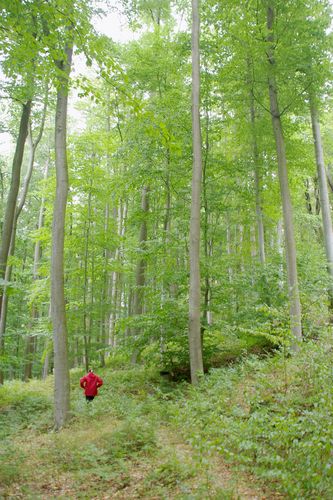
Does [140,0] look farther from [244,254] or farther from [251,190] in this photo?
[244,254]

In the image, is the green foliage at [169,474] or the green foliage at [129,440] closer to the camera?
the green foliage at [169,474]

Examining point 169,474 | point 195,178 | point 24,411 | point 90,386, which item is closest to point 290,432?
point 169,474

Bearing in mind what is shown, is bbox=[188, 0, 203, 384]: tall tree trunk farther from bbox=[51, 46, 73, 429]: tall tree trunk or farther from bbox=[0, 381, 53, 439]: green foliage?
bbox=[0, 381, 53, 439]: green foliage

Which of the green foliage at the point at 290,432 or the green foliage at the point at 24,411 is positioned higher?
the green foliage at the point at 290,432

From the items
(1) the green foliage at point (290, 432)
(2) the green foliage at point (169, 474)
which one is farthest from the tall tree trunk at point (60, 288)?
(2) the green foliage at point (169, 474)

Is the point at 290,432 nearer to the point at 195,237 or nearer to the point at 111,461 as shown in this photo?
the point at 111,461

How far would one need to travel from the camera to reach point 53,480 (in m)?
5.17

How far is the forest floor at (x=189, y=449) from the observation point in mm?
3625

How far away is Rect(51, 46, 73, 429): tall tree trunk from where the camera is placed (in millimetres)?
8016

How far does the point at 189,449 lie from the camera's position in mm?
5547

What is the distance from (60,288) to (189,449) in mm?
4389

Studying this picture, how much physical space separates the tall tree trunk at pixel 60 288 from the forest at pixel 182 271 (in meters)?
0.03

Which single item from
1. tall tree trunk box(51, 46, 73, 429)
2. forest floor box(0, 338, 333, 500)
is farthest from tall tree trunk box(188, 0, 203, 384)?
tall tree trunk box(51, 46, 73, 429)

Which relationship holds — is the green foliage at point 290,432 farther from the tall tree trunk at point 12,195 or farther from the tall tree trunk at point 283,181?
the tall tree trunk at point 12,195
